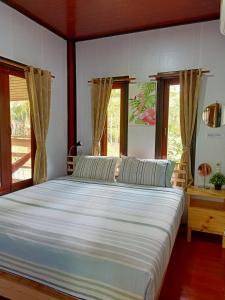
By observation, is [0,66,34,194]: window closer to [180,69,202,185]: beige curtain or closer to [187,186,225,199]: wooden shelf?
[180,69,202,185]: beige curtain

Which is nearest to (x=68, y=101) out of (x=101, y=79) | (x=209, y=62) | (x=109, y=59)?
(x=101, y=79)

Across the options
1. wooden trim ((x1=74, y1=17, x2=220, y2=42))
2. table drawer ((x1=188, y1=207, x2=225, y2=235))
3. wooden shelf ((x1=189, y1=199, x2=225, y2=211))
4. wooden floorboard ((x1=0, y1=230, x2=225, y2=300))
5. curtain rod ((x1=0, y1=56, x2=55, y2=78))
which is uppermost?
wooden trim ((x1=74, y1=17, x2=220, y2=42))

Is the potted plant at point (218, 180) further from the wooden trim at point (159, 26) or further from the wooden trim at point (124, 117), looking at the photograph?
the wooden trim at point (159, 26)

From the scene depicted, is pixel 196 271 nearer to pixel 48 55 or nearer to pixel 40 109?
pixel 40 109

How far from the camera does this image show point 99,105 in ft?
10.9

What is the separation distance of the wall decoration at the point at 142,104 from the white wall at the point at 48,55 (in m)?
1.06

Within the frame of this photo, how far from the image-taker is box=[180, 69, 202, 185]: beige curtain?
2.82 m

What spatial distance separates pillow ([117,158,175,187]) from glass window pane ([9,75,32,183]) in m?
1.24

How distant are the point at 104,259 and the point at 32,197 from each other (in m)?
1.21

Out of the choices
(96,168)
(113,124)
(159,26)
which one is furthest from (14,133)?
(159,26)

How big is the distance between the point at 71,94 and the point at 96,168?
4.32 ft

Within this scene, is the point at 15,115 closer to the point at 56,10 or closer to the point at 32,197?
the point at 32,197

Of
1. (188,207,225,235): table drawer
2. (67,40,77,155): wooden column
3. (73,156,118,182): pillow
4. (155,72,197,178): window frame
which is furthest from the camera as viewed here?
(67,40,77,155): wooden column

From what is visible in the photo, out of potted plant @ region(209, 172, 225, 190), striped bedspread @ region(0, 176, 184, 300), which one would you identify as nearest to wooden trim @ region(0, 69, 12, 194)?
striped bedspread @ region(0, 176, 184, 300)
